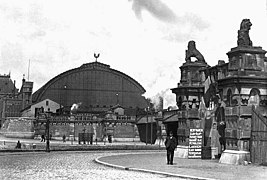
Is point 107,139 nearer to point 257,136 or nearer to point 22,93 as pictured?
point 22,93

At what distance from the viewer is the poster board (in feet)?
92.3

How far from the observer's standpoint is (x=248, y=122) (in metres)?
23.5

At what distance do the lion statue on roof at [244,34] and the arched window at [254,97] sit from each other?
2.56 metres

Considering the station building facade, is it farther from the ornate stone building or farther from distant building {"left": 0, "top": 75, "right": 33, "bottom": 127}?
the ornate stone building

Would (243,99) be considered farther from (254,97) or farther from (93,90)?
(93,90)

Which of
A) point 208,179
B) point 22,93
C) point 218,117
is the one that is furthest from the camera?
point 22,93

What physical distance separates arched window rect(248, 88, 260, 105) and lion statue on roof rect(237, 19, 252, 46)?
8.39 ft

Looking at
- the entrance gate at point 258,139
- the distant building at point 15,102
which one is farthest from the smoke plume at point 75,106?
the entrance gate at point 258,139

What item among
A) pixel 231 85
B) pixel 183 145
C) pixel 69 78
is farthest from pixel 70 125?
pixel 231 85

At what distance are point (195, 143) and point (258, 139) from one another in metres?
5.66

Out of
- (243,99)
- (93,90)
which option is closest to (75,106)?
(93,90)

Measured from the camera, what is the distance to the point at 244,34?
81.5 feet

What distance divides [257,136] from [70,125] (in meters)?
75.7

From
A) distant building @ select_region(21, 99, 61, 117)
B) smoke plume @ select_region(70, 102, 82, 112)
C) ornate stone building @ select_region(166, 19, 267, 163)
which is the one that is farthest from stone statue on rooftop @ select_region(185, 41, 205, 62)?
distant building @ select_region(21, 99, 61, 117)
